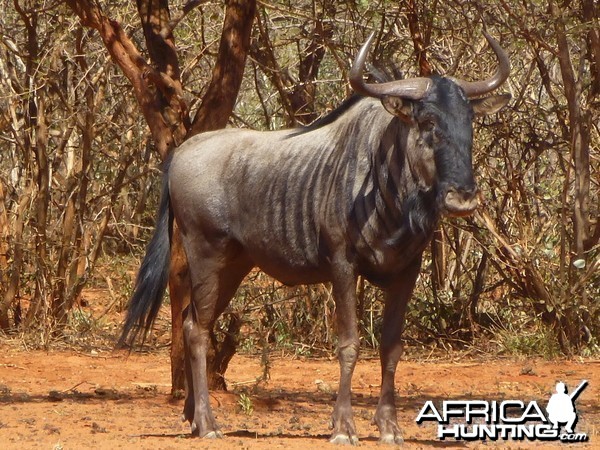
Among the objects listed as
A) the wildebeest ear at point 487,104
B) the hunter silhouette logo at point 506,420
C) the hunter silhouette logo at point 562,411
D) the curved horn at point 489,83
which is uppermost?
the curved horn at point 489,83

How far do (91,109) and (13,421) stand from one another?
4248 mm

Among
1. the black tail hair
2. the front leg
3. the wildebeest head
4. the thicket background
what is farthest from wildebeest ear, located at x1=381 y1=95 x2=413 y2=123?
the thicket background

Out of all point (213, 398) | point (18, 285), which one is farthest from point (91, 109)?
point (213, 398)

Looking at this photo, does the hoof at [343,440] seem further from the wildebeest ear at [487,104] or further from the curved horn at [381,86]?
the wildebeest ear at [487,104]

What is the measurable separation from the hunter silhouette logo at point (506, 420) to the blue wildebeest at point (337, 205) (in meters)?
0.63

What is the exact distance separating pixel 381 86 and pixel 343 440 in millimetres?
1946

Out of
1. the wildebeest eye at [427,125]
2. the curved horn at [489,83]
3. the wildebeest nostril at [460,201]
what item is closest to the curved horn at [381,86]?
the wildebeest eye at [427,125]

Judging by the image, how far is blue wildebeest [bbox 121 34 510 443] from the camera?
6.69 meters

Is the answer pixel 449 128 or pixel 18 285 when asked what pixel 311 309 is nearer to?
pixel 18 285

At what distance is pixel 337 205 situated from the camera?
6984 mm

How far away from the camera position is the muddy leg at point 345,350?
22.2 feet

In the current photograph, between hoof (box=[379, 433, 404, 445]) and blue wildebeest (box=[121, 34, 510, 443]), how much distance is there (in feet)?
0.05

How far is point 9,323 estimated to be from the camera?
477 inches

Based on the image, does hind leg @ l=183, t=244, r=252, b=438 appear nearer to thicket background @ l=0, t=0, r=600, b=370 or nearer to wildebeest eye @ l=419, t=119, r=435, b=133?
wildebeest eye @ l=419, t=119, r=435, b=133
